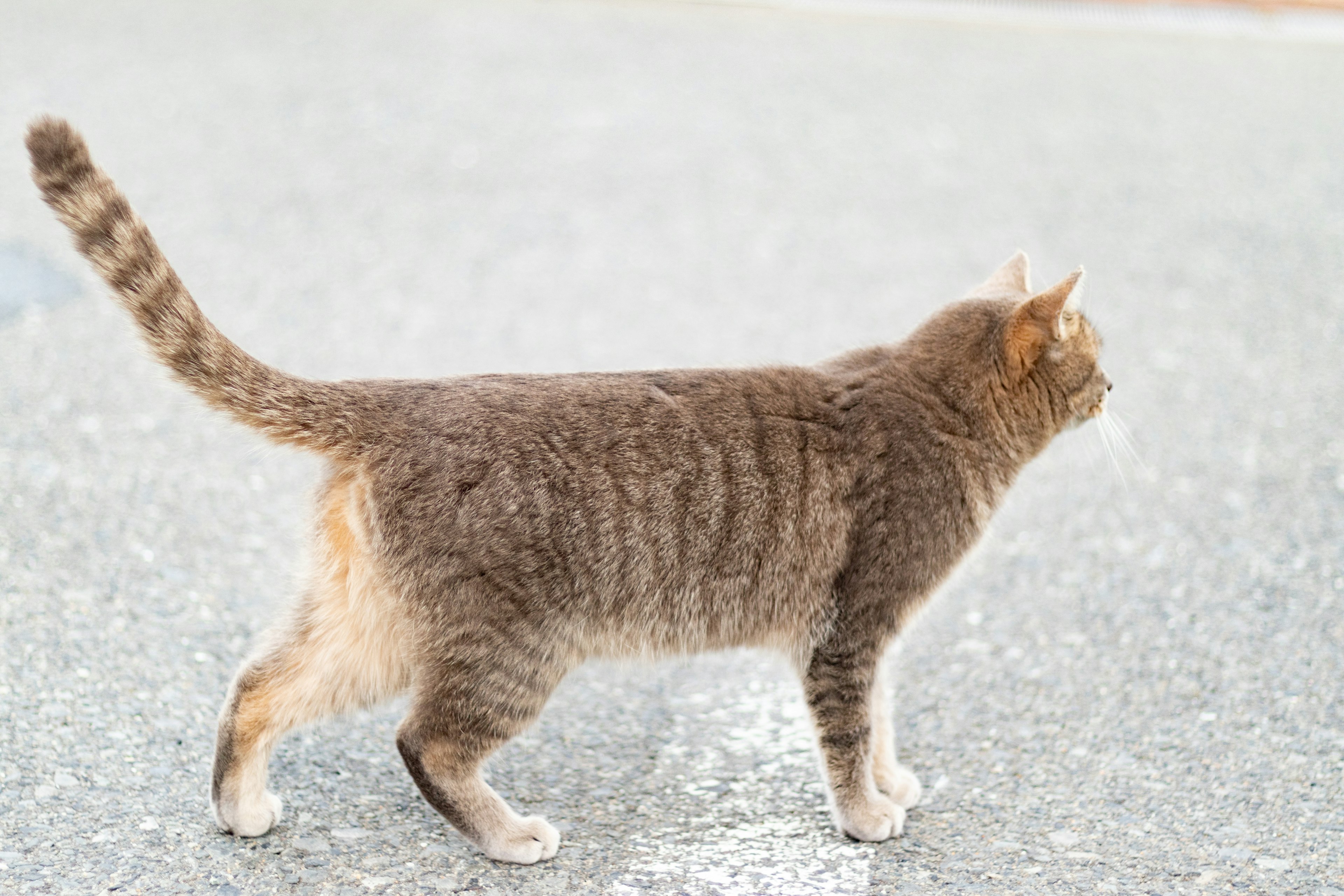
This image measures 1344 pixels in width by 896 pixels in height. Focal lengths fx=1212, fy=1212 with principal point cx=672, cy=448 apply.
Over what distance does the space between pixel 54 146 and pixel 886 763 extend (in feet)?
7.68

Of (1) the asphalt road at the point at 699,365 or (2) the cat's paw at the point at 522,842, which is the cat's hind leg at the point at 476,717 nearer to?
(2) the cat's paw at the point at 522,842

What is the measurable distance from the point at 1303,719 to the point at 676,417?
6.65ft

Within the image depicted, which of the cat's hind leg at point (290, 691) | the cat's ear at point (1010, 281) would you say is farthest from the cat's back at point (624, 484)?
the cat's ear at point (1010, 281)

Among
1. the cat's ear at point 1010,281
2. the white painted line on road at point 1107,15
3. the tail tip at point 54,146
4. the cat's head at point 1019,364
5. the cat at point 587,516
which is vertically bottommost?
the cat at point 587,516

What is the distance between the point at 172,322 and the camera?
8.27 feet

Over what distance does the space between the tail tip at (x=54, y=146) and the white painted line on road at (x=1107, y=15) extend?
289 inches

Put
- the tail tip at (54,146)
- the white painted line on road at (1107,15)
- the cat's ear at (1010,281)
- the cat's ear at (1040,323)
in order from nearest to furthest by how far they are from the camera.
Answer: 1. the tail tip at (54,146)
2. the cat's ear at (1040,323)
3. the cat's ear at (1010,281)
4. the white painted line on road at (1107,15)

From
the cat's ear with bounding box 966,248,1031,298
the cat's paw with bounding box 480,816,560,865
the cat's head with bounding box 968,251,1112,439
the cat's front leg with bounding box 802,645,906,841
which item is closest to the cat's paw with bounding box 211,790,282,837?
the cat's paw with bounding box 480,816,560,865

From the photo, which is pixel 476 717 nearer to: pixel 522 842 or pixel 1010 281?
pixel 522 842

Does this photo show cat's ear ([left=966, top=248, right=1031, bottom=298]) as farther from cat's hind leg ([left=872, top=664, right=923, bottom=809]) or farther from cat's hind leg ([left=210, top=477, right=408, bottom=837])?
cat's hind leg ([left=210, top=477, right=408, bottom=837])

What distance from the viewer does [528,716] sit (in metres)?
2.70

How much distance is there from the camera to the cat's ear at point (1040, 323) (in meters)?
2.86

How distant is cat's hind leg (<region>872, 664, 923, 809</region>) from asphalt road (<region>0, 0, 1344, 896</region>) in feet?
0.21

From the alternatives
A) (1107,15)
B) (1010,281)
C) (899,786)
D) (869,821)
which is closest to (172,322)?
(869,821)
